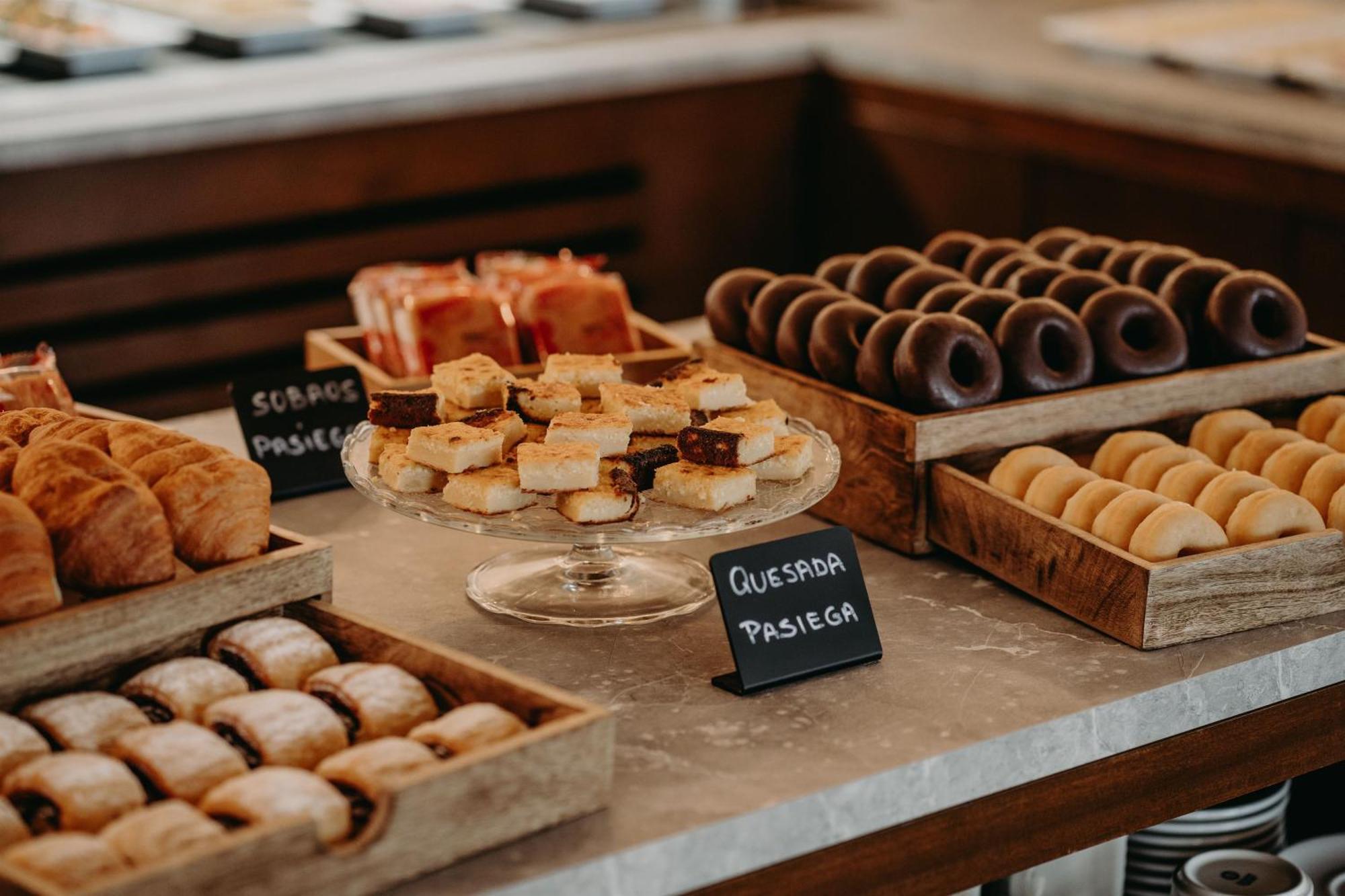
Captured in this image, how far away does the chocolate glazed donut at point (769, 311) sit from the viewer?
2027mm

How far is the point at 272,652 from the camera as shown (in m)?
1.37

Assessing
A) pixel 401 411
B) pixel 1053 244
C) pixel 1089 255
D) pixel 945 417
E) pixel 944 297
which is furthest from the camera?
pixel 1053 244

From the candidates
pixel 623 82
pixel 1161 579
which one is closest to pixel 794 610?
pixel 1161 579

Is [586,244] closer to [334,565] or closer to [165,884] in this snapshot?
[334,565]

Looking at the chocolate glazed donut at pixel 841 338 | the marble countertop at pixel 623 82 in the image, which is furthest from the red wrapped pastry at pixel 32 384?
the marble countertop at pixel 623 82

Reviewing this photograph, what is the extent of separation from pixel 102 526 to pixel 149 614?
Result: 3.1 inches

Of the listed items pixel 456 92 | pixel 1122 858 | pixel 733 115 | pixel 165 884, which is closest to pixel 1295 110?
pixel 733 115

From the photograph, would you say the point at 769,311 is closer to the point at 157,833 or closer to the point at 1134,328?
the point at 1134,328

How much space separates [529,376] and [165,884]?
1.18m

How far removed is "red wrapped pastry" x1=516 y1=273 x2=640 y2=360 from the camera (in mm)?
2217

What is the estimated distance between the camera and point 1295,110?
3.25 meters

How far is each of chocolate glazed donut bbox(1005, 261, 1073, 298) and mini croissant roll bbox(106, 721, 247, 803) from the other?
1186 millimetres

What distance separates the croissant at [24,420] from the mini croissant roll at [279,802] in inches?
22.9

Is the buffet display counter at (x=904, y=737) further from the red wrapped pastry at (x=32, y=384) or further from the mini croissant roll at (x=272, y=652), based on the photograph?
the red wrapped pastry at (x=32, y=384)
